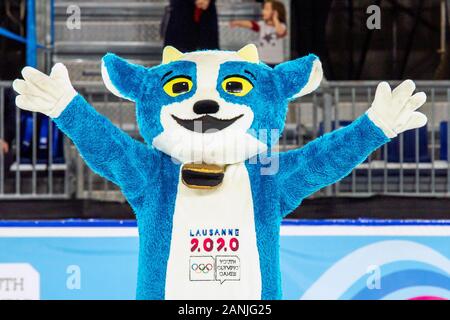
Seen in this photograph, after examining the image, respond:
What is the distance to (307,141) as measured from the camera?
16.3ft

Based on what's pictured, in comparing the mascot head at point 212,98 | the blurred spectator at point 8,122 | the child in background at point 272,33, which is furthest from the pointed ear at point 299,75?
the child in background at point 272,33

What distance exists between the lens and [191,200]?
297 cm

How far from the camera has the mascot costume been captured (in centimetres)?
295

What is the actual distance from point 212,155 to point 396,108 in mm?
558

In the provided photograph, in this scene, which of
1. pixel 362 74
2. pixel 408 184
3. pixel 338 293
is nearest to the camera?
pixel 338 293

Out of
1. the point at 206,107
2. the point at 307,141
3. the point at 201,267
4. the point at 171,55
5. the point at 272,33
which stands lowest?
the point at 201,267

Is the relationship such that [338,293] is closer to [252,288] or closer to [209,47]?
[252,288]

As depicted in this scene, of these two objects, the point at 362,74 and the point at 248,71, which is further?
the point at 362,74

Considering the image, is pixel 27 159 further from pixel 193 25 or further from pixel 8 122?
pixel 193 25

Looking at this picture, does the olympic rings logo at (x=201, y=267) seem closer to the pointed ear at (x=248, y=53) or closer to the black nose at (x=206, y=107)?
the black nose at (x=206, y=107)

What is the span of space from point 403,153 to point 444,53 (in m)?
1.78

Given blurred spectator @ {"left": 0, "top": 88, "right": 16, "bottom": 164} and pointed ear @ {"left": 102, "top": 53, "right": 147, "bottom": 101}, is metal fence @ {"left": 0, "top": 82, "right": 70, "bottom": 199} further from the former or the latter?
pointed ear @ {"left": 102, "top": 53, "right": 147, "bottom": 101}

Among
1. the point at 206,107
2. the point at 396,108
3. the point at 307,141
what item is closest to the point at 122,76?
the point at 206,107

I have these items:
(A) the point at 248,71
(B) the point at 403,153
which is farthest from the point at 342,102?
(A) the point at 248,71
